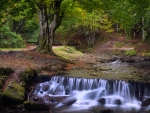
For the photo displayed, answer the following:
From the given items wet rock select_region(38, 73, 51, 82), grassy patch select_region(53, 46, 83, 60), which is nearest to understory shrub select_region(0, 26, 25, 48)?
grassy patch select_region(53, 46, 83, 60)

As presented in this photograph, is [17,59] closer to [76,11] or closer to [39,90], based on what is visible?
[39,90]

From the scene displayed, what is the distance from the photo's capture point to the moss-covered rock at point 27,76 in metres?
12.0

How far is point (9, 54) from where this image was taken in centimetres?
1644

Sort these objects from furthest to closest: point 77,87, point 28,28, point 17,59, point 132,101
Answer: point 28,28 → point 17,59 → point 77,87 → point 132,101

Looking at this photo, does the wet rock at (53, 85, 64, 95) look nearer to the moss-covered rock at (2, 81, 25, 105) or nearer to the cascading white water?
the cascading white water

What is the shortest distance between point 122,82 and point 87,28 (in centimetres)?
2624

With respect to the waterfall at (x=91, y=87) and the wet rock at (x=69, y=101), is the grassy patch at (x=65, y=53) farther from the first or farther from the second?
the wet rock at (x=69, y=101)

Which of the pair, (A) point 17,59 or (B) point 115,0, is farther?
(B) point 115,0

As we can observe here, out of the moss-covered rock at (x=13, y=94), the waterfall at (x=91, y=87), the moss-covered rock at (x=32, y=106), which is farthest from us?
the waterfall at (x=91, y=87)

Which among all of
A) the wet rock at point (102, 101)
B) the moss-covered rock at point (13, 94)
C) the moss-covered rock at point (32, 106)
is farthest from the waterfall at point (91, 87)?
the moss-covered rock at point (32, 106)

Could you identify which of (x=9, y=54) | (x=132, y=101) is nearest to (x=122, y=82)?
(x=132, y=101)

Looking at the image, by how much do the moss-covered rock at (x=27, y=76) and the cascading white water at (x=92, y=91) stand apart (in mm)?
542

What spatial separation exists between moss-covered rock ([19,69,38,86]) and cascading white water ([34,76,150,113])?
542 mm

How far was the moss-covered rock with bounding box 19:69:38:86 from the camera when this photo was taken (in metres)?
12.0
